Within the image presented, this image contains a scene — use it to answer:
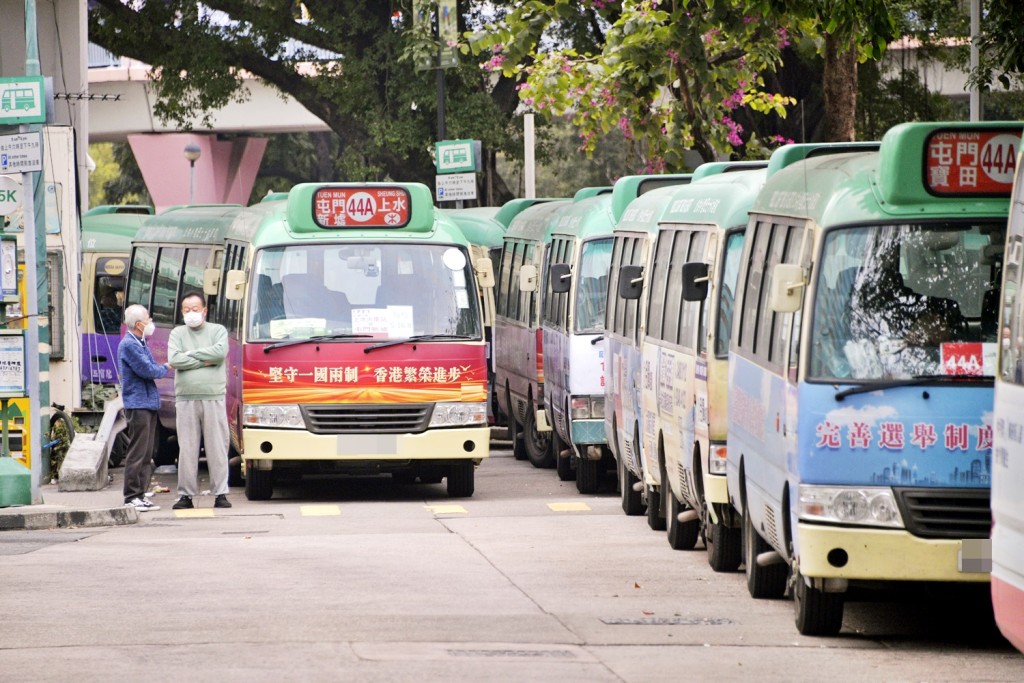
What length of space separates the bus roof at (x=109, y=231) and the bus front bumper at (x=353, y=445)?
11049 millimetres

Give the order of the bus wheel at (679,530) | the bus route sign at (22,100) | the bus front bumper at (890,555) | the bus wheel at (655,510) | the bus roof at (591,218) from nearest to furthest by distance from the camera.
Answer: the bus front bumper at (890,555) < the bus wheel at (679,530) < the bus wheel at (655,510) < the bus route sign at (22,100) < the bus roof at (591,218)

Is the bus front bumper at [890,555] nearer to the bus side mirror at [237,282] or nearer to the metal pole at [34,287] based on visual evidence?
the metal pole at [34,287]

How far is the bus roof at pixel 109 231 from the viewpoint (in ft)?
91.4

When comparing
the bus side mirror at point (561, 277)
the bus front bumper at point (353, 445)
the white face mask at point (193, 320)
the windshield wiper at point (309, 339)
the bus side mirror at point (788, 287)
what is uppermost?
the bus side mirror at point (788, 287)

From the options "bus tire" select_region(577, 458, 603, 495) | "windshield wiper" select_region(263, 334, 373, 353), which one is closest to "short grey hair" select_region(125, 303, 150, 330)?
"windshield wiper" select_region(263, 334, 373, 353)

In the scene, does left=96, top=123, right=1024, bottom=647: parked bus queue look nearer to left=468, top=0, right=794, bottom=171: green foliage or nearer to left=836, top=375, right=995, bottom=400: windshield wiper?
left=836, top=375, right=995, bottom=400: windshield wiper

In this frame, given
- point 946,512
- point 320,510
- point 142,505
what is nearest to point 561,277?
point 320,510

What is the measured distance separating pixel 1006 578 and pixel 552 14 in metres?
14.4

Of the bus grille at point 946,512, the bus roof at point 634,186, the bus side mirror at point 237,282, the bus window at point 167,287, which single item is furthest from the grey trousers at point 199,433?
the bus grille at point 946,512

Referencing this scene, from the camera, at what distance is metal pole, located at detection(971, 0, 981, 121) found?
61.4 feet

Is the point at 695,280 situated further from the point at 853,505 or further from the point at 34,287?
the point at 34,287

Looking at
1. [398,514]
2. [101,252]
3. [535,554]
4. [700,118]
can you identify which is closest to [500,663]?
[535,554]

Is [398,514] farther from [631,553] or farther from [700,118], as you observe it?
[700,118]

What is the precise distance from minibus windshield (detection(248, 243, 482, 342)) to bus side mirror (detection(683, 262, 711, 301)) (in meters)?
4.77
